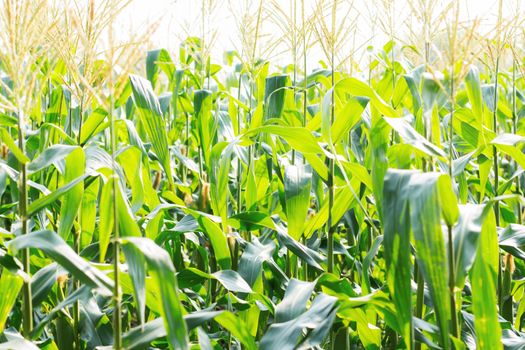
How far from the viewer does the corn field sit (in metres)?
1.79

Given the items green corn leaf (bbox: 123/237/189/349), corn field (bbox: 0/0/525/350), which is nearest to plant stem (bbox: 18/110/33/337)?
corn field (bbox: 0/0/525/350)

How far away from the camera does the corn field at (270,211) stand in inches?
70.3

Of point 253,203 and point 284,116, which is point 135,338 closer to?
point 253,203

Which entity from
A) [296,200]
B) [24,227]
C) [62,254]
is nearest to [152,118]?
[296,200]

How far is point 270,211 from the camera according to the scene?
330cm

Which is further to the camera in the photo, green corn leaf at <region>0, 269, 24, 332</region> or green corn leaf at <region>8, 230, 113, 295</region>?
green corn leaf at <region>0, 269, 24, 332</region>

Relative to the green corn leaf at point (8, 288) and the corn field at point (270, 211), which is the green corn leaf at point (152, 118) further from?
the green corn leaf at point (8, 288)

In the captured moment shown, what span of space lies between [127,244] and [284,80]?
1.64 m

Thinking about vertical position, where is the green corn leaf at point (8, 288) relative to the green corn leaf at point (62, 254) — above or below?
below

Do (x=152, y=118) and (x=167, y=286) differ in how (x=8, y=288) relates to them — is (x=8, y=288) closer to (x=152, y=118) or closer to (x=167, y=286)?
(x=167, y=286)

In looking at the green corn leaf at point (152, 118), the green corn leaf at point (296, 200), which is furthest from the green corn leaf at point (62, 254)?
the green corn leaf at point (152, 118)

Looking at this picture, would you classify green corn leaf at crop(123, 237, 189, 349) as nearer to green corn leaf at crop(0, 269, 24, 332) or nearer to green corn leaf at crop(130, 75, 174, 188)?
green corn leaf at crop(0, 269, 24, 332)

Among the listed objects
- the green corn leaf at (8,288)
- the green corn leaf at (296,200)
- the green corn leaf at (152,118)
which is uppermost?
the green corn leaf at (152,118)

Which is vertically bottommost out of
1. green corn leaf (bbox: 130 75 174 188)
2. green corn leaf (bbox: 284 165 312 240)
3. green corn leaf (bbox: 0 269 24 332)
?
green corn leaf (bbox: 0 269 24 332)
